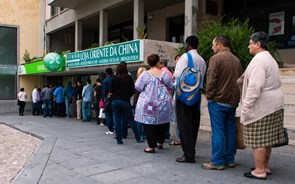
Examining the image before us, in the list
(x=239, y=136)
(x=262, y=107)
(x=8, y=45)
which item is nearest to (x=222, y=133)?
(x=239, y=136)

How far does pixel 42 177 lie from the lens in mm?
4672

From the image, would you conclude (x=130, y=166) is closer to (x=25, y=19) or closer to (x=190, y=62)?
(x=190, y=62)

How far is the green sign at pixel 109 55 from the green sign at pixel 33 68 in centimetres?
162

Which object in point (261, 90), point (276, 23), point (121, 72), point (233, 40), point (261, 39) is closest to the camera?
point (261, 90)

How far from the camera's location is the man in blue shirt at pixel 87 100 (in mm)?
12688

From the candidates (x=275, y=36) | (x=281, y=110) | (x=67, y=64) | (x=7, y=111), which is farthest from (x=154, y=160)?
(x=7, y=111)

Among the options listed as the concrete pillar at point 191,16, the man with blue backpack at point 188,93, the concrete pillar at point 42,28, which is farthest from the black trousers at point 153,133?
the concrete pillar at point 42,28

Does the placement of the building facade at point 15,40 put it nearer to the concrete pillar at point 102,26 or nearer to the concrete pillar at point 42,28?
the concrete pillar at point 42,28

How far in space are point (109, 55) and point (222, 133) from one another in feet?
23.8

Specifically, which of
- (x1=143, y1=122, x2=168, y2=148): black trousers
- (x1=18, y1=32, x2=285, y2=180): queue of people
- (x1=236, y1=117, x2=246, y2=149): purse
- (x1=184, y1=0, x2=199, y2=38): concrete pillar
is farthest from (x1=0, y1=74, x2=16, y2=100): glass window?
(x1=236, y1=117, x2=246, y2=149): purse

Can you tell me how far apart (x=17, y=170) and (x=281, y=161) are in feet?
14.3

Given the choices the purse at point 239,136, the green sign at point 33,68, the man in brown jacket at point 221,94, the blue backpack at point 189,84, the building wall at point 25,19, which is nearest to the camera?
the man in brown jacket at point 221,94

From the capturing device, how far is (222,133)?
4512 mm

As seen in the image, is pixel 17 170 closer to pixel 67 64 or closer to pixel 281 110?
pixel 281 110
